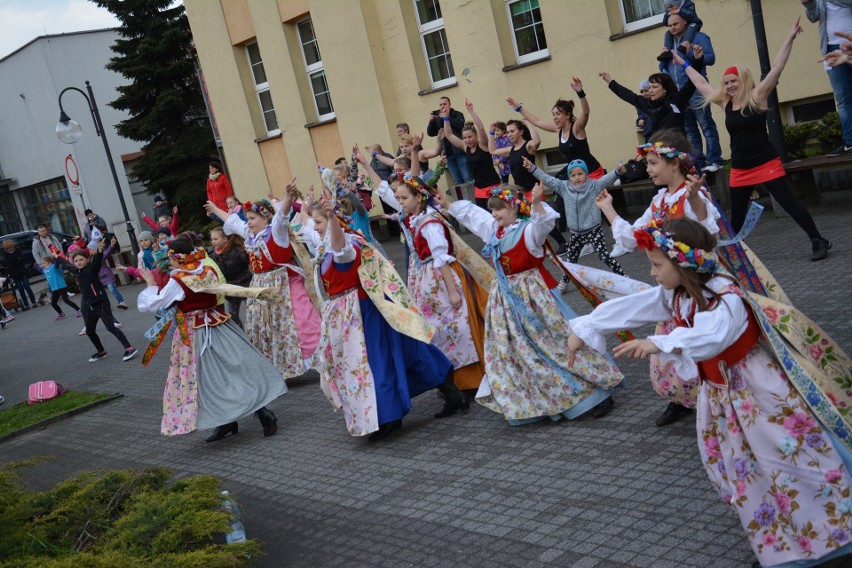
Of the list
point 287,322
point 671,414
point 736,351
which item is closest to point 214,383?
point 287,322

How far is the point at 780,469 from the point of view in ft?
14.0

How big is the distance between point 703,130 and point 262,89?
13.6 meters

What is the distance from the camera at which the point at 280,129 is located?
2280 centimetres

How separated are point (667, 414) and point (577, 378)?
29.9 inches

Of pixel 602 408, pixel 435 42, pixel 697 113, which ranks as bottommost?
pixel 602 408

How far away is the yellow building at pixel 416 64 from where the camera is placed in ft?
45.7

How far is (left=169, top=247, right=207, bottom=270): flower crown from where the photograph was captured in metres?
8.50

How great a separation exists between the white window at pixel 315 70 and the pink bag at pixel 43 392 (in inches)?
401

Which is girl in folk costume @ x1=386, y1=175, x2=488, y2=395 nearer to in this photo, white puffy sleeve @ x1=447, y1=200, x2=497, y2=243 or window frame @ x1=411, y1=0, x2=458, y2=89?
white puffy sleeve @ x1=447, y1=200, x2=497, y2=243

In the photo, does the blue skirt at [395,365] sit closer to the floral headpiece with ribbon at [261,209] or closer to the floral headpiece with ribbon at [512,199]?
the floral headpiece with ribbon at [512,199]

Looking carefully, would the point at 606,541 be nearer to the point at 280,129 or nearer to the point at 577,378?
the point at 577,378

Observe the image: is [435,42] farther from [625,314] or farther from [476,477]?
[625,314]

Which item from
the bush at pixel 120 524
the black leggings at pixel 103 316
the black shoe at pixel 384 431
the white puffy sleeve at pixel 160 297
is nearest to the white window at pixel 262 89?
the black leggings at pixel 103 316

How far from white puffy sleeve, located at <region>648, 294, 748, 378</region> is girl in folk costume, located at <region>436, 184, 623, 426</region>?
106 inches
